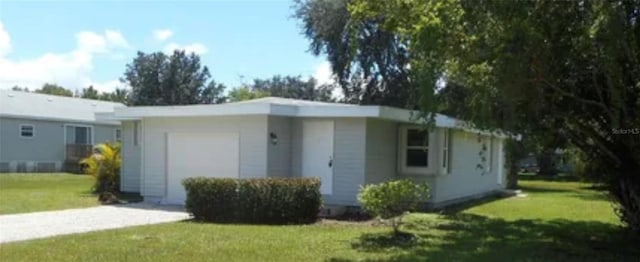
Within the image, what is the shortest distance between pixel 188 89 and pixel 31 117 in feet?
62.6

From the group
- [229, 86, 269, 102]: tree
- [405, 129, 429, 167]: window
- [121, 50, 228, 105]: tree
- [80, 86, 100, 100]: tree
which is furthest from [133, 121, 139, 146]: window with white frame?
[80, 86, 100, 100]: tree

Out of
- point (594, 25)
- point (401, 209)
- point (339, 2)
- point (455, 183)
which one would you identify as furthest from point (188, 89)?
point (594, 25)

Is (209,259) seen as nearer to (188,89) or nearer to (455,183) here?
(455,183)

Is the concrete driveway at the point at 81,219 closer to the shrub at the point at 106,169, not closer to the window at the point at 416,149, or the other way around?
the shrub at the point at 106,169

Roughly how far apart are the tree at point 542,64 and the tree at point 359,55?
17.2m

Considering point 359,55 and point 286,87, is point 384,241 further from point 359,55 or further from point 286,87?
point 286,87

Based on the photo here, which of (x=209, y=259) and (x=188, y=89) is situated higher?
(x=188, y=89)

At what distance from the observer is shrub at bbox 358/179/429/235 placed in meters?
11.7

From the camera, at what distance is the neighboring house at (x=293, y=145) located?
15805mm

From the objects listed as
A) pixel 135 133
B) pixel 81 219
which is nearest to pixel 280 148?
pixel 81 219

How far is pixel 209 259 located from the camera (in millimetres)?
8930

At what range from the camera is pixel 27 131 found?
30406 mm

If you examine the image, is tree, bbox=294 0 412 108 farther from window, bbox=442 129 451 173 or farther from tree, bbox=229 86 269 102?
tree, bbox=229 86 269 102

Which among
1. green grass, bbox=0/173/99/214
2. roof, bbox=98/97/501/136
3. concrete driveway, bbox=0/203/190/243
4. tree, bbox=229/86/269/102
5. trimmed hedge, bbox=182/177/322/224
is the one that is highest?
tree, bbox=229/86/269/102
